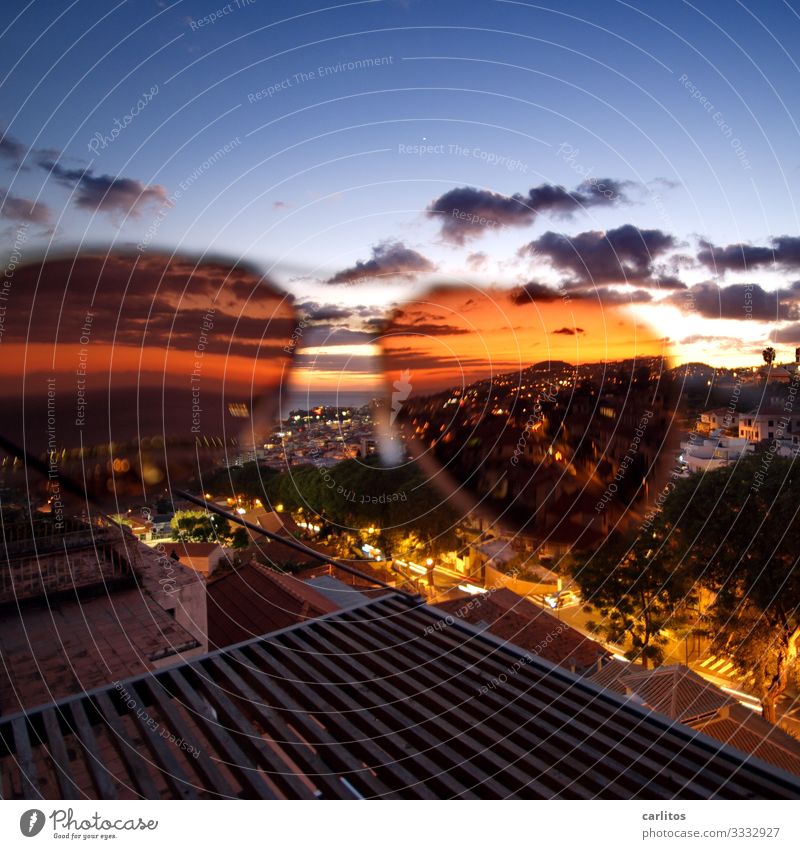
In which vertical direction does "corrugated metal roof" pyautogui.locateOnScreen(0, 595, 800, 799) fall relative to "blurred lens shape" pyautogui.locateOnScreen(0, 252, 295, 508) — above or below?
below

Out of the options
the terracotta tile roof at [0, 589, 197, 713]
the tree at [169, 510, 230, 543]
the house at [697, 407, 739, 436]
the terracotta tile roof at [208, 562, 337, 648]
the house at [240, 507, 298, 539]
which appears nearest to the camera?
the terracotta tile roof at [0, 589, 197, 713]

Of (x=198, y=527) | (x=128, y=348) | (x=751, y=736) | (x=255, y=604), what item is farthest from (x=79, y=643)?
(x=198, y=527)

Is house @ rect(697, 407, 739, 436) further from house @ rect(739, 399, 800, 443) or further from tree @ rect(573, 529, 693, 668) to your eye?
tree @ rect(573, 529, 693, 668)

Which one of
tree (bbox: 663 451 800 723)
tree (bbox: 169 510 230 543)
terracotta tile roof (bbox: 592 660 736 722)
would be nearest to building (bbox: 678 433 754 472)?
tree (bbox: 663 451 800 723)

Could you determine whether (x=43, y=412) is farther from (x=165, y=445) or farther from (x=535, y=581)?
(x=535, y=581)

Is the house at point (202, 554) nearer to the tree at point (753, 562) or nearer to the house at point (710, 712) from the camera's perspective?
the house at point (710, 712)

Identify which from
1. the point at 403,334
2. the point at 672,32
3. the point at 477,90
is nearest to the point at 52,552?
the point at 403,334

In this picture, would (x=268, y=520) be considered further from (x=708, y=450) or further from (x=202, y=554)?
(x=708, y=450)

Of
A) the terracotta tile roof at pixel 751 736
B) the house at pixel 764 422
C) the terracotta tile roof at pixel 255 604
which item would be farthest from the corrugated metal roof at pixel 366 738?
the house at pixel 764 422
